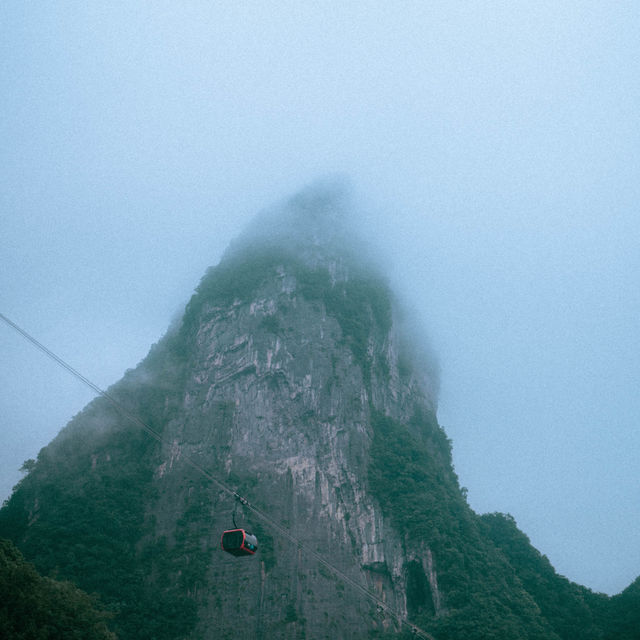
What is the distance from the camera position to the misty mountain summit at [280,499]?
2914 cm

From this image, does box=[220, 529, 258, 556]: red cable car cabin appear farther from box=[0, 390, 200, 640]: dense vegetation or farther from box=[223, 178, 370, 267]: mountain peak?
box=[223, 178, 370, 267]: mountain peak

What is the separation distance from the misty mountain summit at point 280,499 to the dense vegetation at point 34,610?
34.8 ft

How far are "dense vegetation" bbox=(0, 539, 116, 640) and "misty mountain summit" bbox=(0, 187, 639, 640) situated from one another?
418 inches

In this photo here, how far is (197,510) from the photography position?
3297cm

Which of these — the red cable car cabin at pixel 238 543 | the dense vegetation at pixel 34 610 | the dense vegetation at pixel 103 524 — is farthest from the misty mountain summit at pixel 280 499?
the red cable car cabin at pixel 238 543

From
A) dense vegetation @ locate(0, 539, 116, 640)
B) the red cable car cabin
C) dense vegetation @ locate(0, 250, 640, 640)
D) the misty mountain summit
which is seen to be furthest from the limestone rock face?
the red cable car cabin

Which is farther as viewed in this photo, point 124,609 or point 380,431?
point 380,431

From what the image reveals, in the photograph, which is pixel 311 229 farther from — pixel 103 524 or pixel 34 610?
pixel 34 610

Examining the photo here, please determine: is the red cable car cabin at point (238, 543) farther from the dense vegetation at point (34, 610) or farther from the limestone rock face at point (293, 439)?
the limestone rock face at point (293, 439)

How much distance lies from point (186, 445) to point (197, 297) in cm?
1543

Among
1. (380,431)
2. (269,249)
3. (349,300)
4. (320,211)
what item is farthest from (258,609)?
(320,211)

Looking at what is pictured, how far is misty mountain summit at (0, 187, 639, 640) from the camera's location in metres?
29.1

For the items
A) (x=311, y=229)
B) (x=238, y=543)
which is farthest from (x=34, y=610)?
(x=311, y=229)

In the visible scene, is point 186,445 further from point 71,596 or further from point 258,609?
point 71,596
